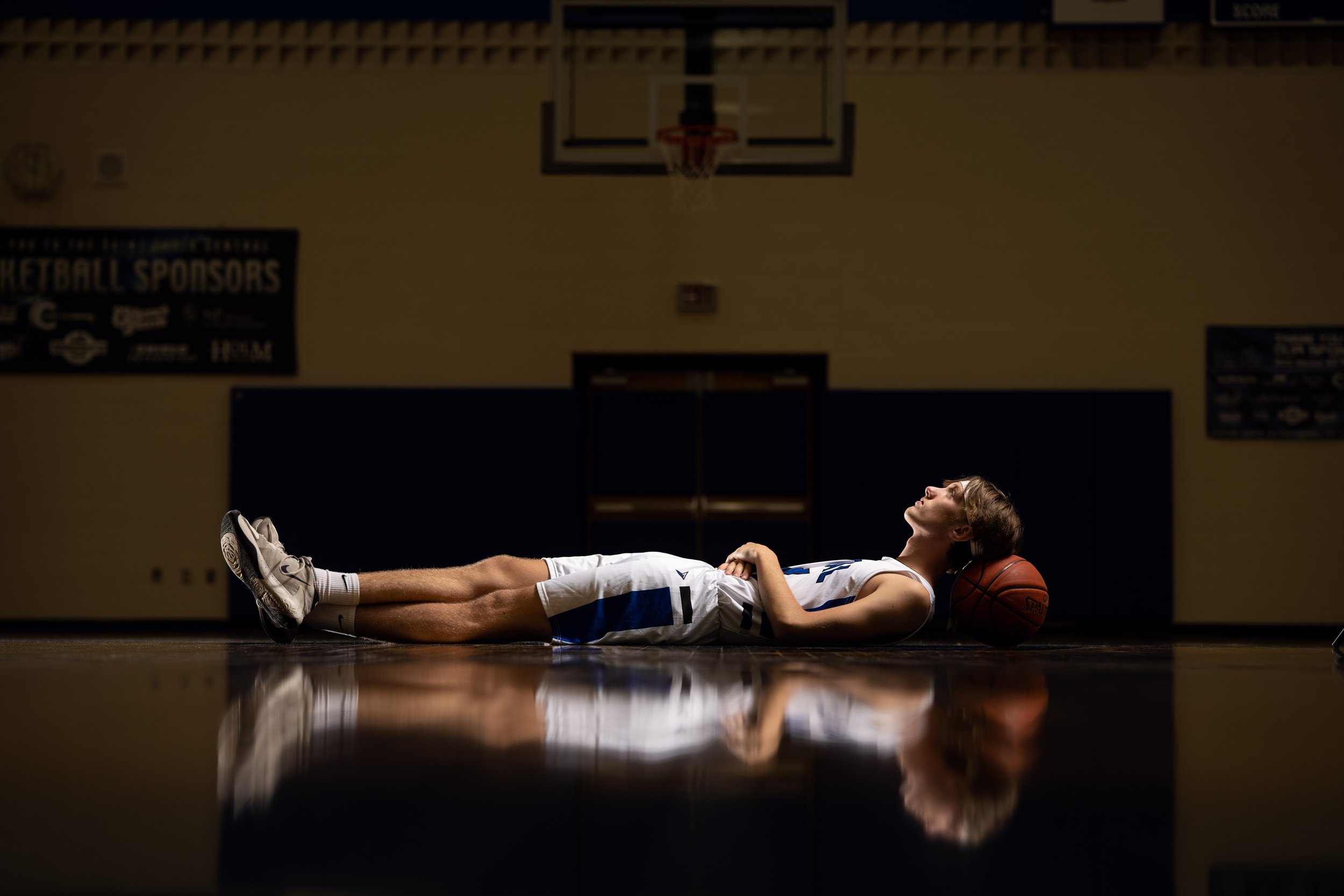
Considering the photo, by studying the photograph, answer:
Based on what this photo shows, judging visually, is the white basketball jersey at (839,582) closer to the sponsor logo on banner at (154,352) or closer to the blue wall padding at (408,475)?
the blue wall padding at (408,475)

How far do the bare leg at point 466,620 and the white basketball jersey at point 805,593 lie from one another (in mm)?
552

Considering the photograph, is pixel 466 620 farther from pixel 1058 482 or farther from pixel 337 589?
pixel 1058 482

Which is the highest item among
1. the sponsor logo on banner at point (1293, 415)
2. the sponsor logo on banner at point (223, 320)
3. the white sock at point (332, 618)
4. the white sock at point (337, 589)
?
the sponsor logo on banner at point (223, 320)

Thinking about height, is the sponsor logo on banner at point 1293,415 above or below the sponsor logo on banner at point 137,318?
below

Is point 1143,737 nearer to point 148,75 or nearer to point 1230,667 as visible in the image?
point 1230,667

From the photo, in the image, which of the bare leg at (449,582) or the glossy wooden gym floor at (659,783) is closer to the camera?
the glossy wooden gym floor at (659,783)

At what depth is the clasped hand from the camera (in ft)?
10.1

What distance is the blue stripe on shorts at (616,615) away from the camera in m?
3.16

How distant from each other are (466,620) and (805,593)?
1030 mm

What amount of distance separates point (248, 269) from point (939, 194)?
14.8ft

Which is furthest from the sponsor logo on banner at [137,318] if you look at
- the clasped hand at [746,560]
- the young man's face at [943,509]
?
the young man's face at [943,509]

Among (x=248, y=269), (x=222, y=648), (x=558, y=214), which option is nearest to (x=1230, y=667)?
(x=222, y=648)

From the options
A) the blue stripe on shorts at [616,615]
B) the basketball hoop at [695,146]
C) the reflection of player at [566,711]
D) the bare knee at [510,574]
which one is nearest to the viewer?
the reflection of player at [566,711]

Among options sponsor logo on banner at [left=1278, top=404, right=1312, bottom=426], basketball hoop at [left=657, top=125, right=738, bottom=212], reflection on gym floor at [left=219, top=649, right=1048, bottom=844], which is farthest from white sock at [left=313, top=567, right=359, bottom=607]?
sponsor logo on banner at [left=1278, top=404, right=1312, bottom=426]
